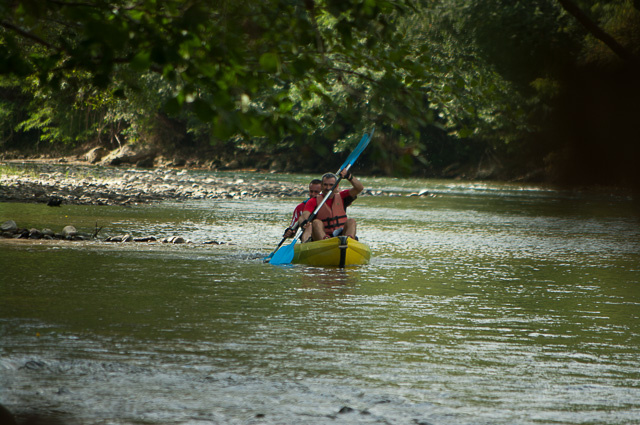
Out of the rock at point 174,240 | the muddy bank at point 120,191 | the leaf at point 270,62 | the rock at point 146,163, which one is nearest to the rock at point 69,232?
the rock at point 174,240

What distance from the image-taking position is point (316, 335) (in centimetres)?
727

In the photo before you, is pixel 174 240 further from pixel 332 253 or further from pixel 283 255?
pixel 332 253

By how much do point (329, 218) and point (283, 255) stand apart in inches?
41.1

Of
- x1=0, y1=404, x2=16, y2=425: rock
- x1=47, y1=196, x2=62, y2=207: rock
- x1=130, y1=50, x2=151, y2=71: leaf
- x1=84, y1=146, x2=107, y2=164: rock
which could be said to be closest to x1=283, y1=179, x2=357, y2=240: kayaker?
x1=0, y1=404, x2=16, y2=425: rock

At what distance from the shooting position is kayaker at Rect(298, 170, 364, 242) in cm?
1334

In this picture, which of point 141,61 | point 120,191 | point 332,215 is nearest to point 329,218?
point 332,215

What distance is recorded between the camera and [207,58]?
4.59 metres

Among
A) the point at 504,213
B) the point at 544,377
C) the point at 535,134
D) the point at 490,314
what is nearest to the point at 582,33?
the point at 504,213

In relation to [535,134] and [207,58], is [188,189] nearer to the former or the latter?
[535,134]

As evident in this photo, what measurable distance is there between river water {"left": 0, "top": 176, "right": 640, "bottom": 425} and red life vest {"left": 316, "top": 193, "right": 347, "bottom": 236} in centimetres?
101

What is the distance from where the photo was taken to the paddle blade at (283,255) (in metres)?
12.9

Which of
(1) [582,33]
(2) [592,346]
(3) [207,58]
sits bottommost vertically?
(2) [592,346]

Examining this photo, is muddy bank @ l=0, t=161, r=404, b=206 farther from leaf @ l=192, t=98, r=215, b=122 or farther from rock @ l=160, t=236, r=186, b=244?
leaf @ l=192, t=98, r=215, b=122

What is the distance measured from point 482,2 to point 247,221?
17799 millimetres
